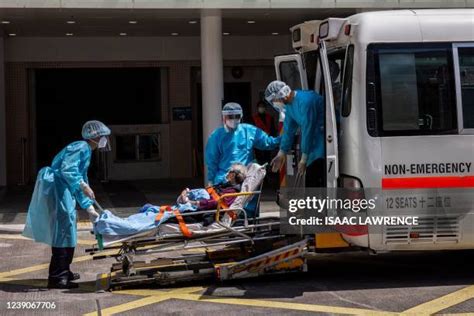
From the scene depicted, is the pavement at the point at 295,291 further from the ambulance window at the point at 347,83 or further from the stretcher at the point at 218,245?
the ambulance window at the point at 347,83

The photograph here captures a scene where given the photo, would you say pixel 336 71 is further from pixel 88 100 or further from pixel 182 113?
pixel 88 100

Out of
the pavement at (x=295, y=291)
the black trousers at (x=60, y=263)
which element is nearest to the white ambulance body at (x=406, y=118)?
the pavement at (x=295, y=291)

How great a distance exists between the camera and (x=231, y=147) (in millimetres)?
9328

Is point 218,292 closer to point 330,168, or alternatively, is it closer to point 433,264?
point 330,168

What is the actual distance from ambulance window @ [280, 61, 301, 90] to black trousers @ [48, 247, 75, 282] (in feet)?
10.9

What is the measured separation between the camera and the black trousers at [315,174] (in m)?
8.45

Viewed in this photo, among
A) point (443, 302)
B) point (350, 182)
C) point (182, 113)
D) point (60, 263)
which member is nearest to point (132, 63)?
point (182, 113)

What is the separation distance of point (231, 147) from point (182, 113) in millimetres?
12134

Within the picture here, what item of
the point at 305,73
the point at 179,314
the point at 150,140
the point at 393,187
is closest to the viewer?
the point at 179,314

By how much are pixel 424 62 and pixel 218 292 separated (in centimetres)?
325

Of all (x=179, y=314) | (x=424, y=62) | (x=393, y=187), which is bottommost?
(x=179, y=314)

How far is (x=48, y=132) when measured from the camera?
21.4 m

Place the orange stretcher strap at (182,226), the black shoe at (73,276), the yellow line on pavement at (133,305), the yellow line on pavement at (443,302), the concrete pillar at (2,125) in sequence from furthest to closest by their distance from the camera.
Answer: the concrete pillar at (2,125) → the black shoe at (73,276) → the orange stretcher strap at (182,226) → the yellow line on pavement at (133,305) → the yellow line on pavement at (443,302)

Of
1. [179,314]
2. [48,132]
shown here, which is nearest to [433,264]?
[179,314]
